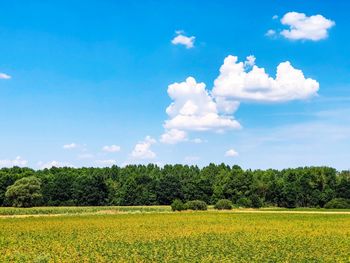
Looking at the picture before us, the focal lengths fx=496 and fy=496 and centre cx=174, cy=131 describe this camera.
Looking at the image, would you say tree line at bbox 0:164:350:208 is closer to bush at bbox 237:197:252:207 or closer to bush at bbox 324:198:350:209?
bush at bbox 237:197:252:207

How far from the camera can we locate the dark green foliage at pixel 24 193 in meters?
120

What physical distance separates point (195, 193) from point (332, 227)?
8186 centimetres

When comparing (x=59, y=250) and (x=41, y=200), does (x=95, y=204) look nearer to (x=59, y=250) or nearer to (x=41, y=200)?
(x=41, y=200)

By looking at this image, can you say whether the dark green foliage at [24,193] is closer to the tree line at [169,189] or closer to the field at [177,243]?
the tree line at [169,189]

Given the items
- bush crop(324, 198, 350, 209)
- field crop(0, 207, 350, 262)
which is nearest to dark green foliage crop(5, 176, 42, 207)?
field crop(0, 207, 350, 262)

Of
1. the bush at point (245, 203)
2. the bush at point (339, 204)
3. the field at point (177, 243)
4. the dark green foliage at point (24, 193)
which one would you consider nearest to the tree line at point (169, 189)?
the dark green foliage at point (24, 193)

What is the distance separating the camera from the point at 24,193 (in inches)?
4742

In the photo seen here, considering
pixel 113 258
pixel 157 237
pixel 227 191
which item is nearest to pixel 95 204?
pixel 227 191

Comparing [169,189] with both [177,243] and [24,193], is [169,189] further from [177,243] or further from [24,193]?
[177,243]

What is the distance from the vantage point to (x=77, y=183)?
447 feet

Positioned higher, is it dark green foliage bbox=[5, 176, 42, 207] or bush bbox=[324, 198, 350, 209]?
dark green foliage bbox=[5, 176, 42, 207]

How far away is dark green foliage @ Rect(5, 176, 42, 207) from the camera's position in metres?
120

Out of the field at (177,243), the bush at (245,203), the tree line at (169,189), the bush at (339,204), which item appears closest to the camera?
the field at (177,243)

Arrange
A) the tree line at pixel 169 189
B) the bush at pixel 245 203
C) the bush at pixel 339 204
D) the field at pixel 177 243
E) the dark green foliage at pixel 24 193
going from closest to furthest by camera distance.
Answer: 1. the field at pixel 177 243
2. the bush at pixel 339 204
3. the bush at pixel 245 203
4. the dark green foliage at pixel 24 193
5. the tree line at pixel 169 189
